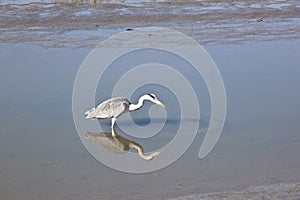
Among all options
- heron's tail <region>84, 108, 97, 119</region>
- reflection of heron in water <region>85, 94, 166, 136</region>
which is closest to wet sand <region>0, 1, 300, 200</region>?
heron's tail <region>84, 108, 97, 119</region>

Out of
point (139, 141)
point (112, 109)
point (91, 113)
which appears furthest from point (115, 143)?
point (91, 113)

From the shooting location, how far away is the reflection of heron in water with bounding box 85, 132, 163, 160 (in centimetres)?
805

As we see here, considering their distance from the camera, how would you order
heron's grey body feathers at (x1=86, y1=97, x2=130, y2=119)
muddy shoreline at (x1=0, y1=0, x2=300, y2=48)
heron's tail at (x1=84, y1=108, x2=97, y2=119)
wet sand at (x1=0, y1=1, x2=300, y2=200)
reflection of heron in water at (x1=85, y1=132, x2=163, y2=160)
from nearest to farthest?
wet sand at (x1=0, y1=1, x2=300, y2=200)
reflection of heron in water at (x1=85, y1=132, x2=163, y2=160)
heron's grey body feathers at (x1=86, y1=97, x2=130, y2=119)
heron's tail at (x1=84, y1=108, x2=97, y2=119)
muddy shoreline at (x1=0, y1=0, x2=300, y2=48)

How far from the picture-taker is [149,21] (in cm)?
1612

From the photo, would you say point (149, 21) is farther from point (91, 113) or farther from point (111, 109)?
point (111, 109)

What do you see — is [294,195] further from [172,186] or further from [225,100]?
[225,100]

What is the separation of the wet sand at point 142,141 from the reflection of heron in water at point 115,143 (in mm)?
285

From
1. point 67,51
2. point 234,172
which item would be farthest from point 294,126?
point 67,51

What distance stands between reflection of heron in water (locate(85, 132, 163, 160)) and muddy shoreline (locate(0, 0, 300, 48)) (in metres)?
5.09

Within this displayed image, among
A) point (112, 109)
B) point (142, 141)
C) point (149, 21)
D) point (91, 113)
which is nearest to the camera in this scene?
point (142, 141)

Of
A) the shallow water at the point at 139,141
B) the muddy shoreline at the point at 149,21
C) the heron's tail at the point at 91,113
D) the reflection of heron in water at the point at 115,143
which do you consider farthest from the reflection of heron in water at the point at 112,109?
the muddy shoreline at the point at 149,21

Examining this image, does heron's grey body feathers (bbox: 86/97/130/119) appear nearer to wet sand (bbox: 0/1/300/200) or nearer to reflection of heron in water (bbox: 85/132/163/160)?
reflection of heron in water (bbox: 85/132/163/160)

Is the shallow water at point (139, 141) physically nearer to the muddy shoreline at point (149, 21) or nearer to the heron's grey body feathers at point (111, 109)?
the heron's grey body feathers at point (111, 109)

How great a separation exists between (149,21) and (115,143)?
27.1 feet
